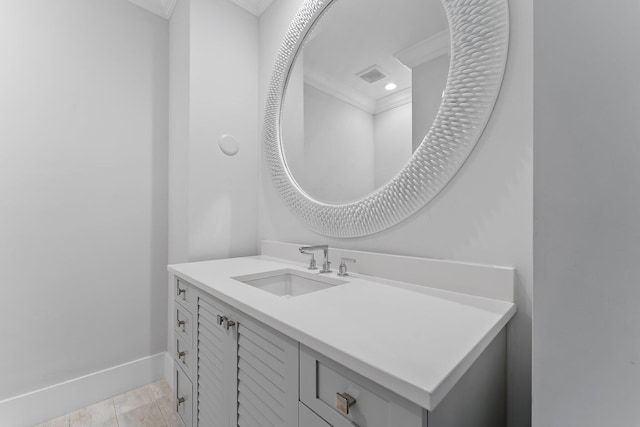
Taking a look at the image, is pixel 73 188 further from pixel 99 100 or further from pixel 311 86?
pixel 311 86

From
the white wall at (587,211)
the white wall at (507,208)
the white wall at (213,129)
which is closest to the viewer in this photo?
the white wall at (587,211)

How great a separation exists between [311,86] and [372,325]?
1.22 meters

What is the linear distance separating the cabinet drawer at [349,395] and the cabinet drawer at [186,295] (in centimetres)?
73

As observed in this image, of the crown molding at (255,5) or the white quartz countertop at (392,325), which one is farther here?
the crown molding at (255,5)

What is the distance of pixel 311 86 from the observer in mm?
1422

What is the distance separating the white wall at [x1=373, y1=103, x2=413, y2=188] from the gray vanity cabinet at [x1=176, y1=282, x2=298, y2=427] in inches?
27.5

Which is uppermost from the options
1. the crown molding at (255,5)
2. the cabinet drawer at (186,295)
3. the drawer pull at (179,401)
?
the crown molding at (255,5)

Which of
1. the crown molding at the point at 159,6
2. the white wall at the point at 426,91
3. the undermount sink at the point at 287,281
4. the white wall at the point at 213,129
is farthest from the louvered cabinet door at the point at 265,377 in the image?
the crown molding at the point at 159,6

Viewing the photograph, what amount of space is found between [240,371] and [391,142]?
0.95 meters

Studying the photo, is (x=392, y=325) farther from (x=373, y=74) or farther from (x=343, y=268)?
(x=373, y=74)

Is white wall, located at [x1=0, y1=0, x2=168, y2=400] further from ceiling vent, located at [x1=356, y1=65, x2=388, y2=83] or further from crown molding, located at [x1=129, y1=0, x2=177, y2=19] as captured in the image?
ceiling vent, located at [x1=356, y1=65, x2=388, y2=83]

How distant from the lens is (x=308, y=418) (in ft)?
2.02

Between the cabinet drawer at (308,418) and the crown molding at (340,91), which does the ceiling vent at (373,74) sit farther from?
the cabinet drawer at (308,418)

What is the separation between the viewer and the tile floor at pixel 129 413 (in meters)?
1.43
